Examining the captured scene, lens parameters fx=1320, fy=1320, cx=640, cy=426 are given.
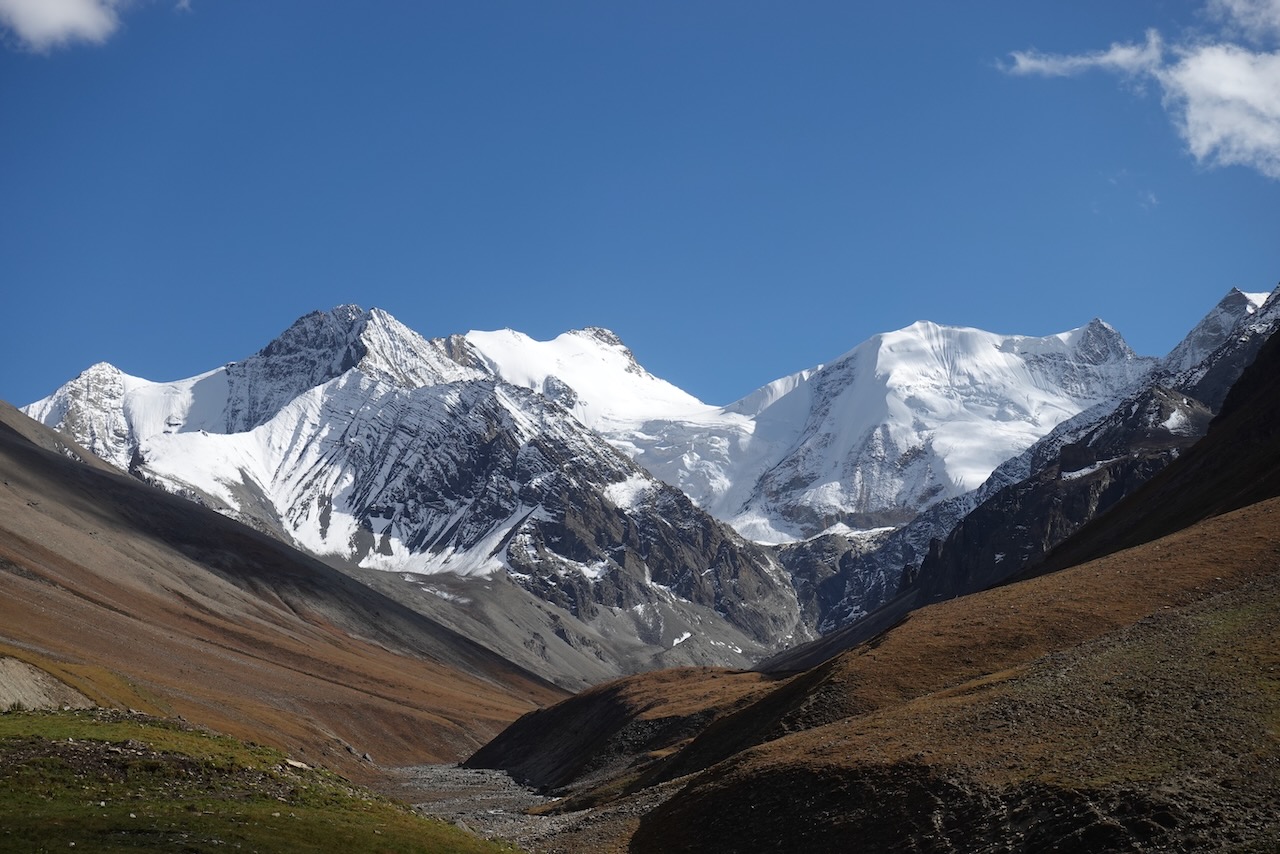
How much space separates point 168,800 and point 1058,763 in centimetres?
2994

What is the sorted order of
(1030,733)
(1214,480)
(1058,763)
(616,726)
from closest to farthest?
(1058,763), (1030,733), (616,726), (1214,480)

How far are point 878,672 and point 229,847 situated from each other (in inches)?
1672

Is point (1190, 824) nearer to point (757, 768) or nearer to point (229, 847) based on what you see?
point (757, 768)

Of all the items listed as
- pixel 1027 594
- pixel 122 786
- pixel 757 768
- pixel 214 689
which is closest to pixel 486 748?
pixel 214 689

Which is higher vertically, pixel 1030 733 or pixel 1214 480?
pixel 1214 480

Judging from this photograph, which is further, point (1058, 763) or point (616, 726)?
point (616, 726)

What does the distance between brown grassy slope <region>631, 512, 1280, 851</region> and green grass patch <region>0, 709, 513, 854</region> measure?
11.9m

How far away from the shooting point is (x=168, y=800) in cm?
4334

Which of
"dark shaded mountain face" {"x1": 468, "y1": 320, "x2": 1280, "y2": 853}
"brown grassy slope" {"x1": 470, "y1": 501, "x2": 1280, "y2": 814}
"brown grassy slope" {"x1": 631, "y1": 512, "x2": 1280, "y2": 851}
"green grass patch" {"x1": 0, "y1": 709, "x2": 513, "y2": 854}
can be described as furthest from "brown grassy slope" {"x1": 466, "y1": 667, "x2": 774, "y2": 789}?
"green grass patch" {"x1": 0, "y1": 709, "x2": 513, "y2": 854}

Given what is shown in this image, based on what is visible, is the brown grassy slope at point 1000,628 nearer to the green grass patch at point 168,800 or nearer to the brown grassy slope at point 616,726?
the brown grassy slope at point 616,726

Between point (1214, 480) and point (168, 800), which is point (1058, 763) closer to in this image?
point (168, 800)

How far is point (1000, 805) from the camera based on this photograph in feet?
145

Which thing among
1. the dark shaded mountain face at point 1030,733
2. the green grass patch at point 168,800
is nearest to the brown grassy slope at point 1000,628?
the dark shaded mountain face at point 1030,733

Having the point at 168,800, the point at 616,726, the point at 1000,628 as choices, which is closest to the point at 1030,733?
the point at 1000,628
